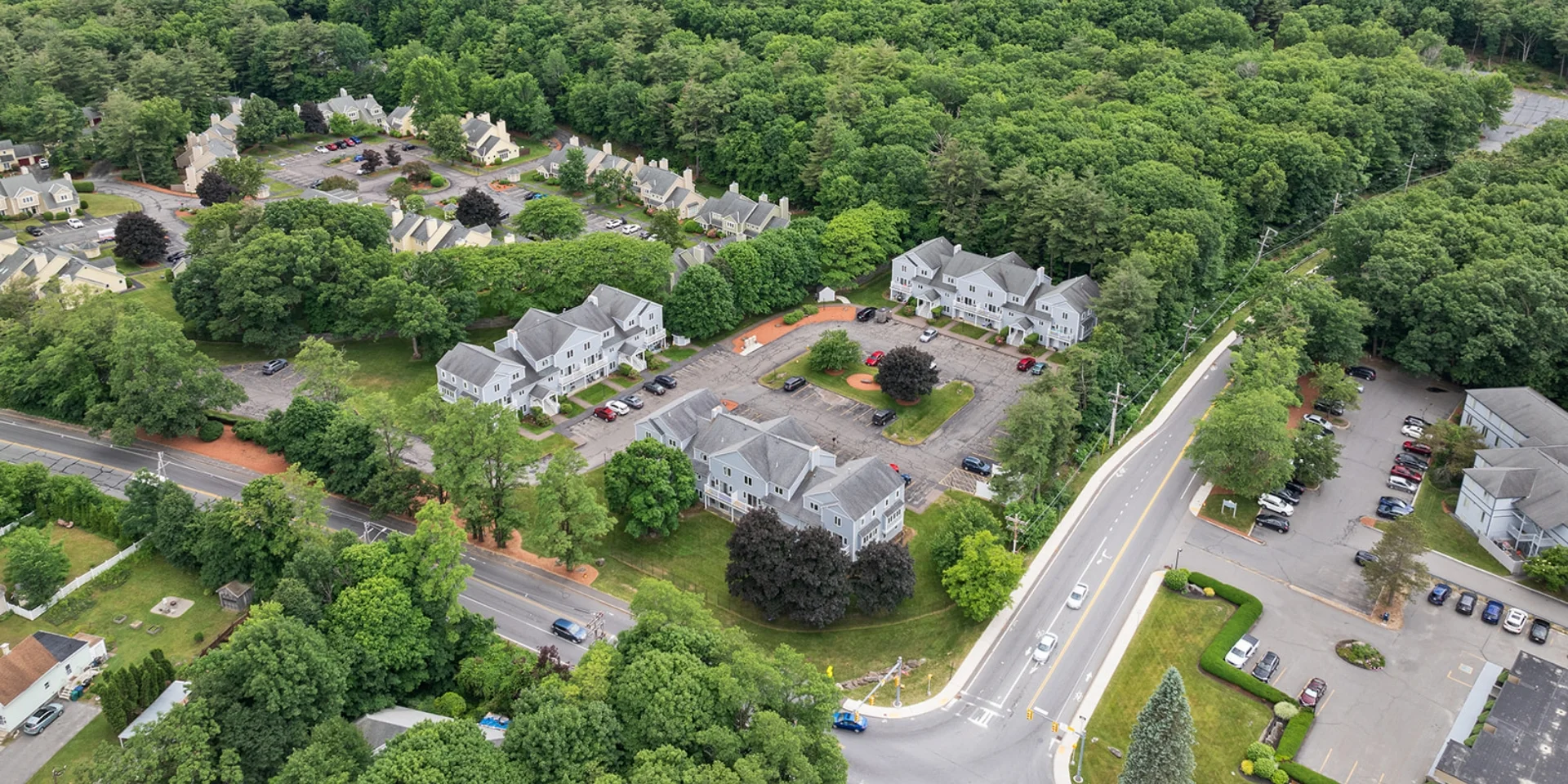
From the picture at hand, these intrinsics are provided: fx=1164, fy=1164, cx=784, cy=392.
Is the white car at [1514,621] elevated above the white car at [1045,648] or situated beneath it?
situated beneath

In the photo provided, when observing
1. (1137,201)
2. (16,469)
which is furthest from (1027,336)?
(16,469)

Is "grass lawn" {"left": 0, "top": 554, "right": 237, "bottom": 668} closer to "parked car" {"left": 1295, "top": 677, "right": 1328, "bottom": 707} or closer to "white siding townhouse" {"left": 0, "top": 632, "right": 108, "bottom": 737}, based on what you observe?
"white siding townhouse" {"left": 0, "top": 632, "right": 108, "bottom": 737}

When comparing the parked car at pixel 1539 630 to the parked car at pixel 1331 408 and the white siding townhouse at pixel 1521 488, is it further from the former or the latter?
the parked car at pixel 1331 408

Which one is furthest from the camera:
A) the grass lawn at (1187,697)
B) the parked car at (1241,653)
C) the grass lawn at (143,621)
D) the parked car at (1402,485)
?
the parked car at (1402,485)

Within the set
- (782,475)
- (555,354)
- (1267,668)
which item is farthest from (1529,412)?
(555,354)

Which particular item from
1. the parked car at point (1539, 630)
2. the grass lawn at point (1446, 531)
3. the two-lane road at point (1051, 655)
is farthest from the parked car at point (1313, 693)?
the grass lawn at point (1446, 531)

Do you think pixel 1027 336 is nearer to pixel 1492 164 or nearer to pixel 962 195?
pixel 962 195

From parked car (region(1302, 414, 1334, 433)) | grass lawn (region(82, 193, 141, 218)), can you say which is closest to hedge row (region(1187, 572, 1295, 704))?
parked car (region(1302, 414, 1334, 433))

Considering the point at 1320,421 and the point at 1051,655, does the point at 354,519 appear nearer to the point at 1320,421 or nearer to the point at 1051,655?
the point at 1051,655
